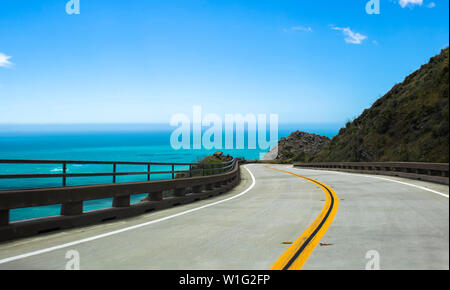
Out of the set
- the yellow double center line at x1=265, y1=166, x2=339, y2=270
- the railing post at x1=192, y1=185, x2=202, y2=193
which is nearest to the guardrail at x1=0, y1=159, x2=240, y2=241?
the railing post at x1=192, y1=185, x2=202, y2=193

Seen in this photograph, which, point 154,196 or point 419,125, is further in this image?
point 154,196

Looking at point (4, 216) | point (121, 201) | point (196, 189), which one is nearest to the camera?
point (4, 216)

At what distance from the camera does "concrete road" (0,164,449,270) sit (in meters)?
3.12

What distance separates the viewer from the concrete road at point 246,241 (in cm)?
312

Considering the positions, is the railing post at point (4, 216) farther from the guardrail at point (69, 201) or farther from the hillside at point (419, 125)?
the hillside at point (419, 125)

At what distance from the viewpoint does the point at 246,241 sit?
24.4ft

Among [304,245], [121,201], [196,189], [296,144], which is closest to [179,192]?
[196,189]

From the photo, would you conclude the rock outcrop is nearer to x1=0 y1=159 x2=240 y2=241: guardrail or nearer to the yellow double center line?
x1=0 y1=159 x2=240 y2=241: guardrail

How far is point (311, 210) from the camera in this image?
1128 cm

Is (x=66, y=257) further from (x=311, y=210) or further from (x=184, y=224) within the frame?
(x=311, y=210)

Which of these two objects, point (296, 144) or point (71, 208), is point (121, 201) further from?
point (296, 144)

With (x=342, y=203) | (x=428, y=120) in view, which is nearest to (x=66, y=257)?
(x=428, y=120)
